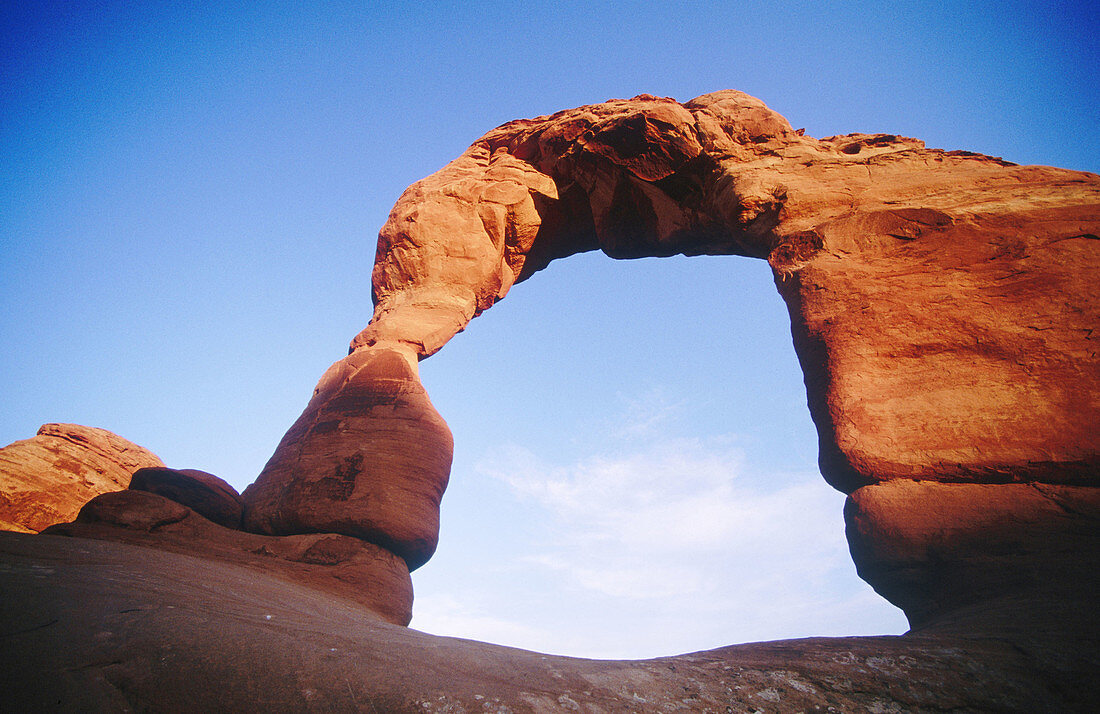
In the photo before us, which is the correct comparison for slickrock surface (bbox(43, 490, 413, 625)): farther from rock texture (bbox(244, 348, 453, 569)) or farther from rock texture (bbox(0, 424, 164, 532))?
rock texture (bbox(0, 424, 164, 532))

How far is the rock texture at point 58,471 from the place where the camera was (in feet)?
31.7

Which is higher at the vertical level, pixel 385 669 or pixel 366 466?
pixel 366 466

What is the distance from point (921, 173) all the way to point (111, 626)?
833 centimetres

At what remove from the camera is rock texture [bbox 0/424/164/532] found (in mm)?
9656

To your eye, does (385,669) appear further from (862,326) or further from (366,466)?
(862,326)

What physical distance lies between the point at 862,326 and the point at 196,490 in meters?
6.74

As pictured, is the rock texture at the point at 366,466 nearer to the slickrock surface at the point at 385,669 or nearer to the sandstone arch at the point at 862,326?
the sandstone arch at the point at 862,326

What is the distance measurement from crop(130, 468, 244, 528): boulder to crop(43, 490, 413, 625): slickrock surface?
268 mm

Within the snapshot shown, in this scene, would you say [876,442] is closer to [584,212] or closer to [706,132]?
[706,132]

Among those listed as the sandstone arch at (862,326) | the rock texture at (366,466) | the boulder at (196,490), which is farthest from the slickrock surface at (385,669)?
the rock texture at (366,466)

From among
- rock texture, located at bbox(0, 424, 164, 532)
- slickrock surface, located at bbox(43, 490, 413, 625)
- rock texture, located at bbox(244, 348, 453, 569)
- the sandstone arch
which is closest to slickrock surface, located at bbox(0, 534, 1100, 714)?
the sandstone arch

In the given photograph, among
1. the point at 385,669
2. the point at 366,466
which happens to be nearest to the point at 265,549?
the point at 366,466

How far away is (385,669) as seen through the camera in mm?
2293

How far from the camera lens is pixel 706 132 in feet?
28.0
